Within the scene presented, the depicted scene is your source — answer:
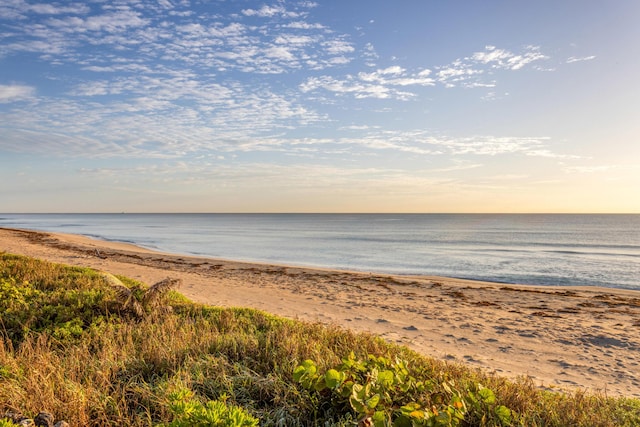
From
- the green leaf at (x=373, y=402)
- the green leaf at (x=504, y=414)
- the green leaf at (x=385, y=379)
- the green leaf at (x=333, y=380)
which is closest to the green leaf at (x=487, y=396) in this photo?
the green leaf at (x=504, y=414)

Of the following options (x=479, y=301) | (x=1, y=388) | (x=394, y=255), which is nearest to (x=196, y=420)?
(x=1, y=388)

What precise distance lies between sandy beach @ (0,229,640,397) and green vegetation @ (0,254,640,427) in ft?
6.01

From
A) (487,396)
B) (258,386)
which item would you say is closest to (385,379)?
(487,396)

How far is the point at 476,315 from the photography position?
50.0 ft

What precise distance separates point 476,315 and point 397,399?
41.3 feet

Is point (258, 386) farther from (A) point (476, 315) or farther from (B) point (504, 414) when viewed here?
(A) point (476, 315)

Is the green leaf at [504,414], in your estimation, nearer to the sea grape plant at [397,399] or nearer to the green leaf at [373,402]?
the sea grape plant at [397,399]

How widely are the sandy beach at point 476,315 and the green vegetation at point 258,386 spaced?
72.1 inches

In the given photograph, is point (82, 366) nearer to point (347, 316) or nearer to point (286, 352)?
point (286, 352)

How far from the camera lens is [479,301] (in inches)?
735

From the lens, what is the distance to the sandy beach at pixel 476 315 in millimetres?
9656

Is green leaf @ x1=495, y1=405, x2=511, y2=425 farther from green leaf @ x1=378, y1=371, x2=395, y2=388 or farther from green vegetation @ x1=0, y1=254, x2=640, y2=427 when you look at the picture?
green leaf @ x1=378, y1=371, x2=395, y2=388

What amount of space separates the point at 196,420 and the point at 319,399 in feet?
5.23

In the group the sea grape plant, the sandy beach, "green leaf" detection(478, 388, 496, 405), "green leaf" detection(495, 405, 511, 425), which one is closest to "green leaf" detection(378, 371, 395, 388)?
the sea grape plant
